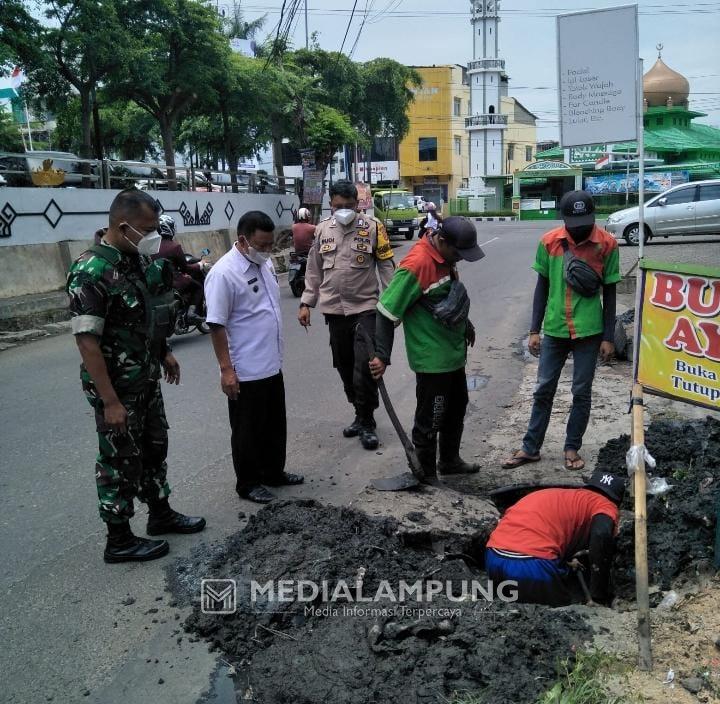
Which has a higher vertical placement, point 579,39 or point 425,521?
point 579,39

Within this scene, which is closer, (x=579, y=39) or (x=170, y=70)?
(x=579, y=39)

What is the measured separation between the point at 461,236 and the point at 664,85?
49173mm

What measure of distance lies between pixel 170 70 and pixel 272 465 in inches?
626

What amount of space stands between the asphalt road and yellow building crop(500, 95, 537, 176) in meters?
52.3

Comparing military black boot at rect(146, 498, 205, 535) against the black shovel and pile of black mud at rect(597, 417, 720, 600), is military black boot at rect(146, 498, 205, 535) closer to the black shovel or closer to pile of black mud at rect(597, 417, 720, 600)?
the black shovel

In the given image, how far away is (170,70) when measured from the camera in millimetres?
17625

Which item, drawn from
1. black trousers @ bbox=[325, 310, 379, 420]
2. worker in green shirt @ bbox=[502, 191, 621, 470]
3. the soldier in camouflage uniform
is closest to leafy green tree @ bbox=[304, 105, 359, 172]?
black trousers @ bbox=[325, 310, 379, 420]

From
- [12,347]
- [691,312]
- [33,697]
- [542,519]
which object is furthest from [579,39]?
[12,347]

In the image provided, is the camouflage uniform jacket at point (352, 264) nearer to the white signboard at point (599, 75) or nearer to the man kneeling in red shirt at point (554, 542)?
the white signboard at point (599, 75)

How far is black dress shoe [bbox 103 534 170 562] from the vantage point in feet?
11.6

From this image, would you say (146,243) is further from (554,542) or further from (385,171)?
(385,171)

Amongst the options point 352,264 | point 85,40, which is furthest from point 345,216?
point 85,40

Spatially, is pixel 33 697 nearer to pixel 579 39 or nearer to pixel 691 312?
pixel 691 312

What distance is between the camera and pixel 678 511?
3.46m
